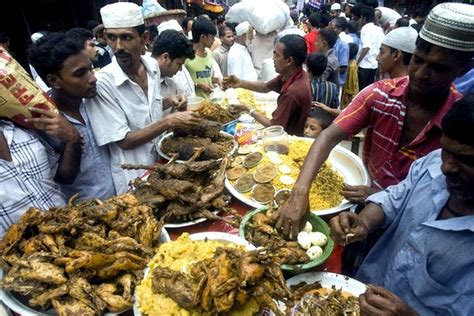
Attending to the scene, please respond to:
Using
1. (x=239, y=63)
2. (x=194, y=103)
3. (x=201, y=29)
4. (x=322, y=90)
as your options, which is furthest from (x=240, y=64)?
(x=194, y=103)

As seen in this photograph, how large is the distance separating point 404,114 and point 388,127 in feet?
0.47

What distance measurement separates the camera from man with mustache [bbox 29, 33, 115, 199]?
8.05 ft

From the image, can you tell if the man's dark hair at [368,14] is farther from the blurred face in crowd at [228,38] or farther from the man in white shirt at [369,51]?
the blurred face in crowd at [228,38]

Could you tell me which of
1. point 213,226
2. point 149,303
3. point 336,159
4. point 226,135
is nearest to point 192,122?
point 226,135

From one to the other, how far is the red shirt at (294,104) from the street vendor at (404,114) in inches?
47.8

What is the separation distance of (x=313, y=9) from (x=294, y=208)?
58.6 feet

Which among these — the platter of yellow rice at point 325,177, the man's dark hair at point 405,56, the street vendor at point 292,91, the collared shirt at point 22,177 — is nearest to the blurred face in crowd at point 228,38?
the street vendor at point 292,91

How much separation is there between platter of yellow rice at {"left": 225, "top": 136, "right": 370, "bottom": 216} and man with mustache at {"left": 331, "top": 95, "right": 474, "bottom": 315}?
485mm

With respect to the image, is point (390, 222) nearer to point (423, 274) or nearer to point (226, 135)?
point (423, 274)

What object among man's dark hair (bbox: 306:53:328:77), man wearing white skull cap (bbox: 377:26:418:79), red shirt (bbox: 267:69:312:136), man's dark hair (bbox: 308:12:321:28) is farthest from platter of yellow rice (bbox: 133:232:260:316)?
man's dark hair (bbox: 308:12:321:28)

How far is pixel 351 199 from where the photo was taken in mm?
2379

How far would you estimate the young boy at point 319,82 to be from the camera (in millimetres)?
5273

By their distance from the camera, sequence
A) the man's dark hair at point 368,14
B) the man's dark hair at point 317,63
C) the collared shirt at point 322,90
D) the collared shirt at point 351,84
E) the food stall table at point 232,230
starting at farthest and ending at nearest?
the man's dark hair at point 368,14, the collared shirt at point 351,84, the collared shirt at point 322,90, the man's dark hair at point 317,63, the food stall table at point 232,230

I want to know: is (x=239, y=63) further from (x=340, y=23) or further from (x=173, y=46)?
(x=340, y=23)
